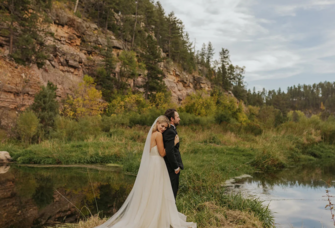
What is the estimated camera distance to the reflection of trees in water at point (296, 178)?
1046 cm

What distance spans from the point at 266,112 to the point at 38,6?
49777mm

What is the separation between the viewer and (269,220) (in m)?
5.75

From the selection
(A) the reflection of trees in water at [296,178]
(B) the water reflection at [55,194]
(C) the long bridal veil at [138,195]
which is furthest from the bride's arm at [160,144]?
(A) the reflection of trees in water at [296,178]

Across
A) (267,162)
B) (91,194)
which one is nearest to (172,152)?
(91,194)

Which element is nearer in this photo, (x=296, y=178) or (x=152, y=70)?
(x=296, y=178)

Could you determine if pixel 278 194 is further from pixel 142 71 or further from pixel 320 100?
pixel 320 100

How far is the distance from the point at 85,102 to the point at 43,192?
2286cm

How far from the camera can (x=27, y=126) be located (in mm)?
16141

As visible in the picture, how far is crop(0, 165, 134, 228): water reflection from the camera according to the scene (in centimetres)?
630

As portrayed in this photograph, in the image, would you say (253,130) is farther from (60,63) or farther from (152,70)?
(60,63)

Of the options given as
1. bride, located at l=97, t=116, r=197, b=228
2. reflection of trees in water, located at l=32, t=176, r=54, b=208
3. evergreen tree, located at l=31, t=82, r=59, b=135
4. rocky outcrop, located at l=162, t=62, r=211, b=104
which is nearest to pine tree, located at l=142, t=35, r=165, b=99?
rocky outcrop, located at l=162, t=62, r=211, b=104

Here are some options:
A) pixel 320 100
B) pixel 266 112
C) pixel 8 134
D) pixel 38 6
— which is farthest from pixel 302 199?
pixel 320 100

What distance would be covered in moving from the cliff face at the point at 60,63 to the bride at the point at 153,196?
21.1m

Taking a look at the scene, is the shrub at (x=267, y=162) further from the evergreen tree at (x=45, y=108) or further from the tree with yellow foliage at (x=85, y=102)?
the tree with yellow foliage at (x=85, y=102)
